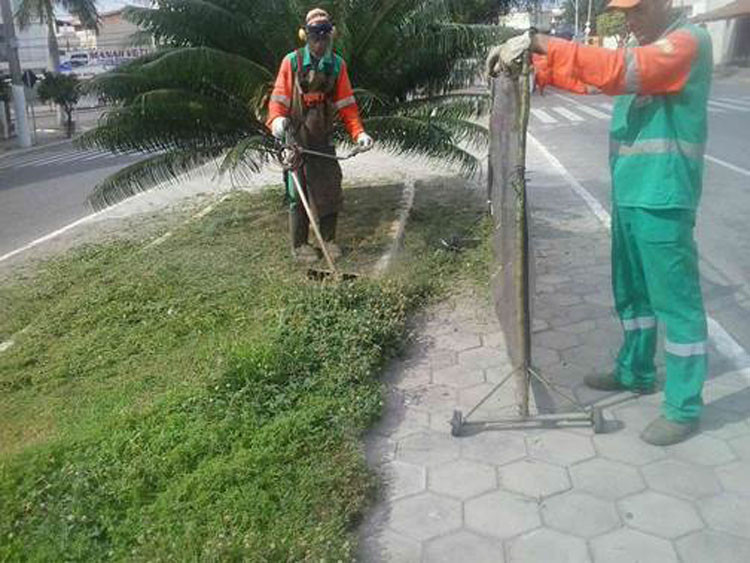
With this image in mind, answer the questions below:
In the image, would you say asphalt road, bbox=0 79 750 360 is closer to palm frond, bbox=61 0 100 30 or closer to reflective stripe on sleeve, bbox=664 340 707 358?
reflective stripe on sleeve, bbox=664 340 707 358

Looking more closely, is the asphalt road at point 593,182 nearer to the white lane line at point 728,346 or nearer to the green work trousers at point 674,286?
the white lane line at point 728,346

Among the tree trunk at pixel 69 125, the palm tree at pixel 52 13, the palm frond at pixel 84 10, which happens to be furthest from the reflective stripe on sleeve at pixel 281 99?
the palm frond at pixel 84 10

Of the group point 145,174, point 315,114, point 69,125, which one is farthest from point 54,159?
point 315,114

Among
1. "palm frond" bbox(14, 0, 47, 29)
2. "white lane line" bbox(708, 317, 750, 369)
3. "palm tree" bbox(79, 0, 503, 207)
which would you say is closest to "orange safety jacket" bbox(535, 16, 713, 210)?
"white lane line" bbox(708, 317, 750, 369)

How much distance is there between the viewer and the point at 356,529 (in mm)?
2773

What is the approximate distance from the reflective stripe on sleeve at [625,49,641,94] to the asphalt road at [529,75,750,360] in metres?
2.08

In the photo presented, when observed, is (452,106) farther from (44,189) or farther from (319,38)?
(44,189)

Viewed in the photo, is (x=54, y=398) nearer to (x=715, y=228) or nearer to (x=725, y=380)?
(x=725, y=380)

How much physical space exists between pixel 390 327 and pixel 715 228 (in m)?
4.07

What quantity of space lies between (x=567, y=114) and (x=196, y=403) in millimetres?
19073

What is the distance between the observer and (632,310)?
11.8 feet

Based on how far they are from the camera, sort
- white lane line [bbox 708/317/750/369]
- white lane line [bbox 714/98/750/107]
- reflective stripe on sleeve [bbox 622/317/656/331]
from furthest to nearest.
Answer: white lane line [bbox 714/98/750/107] < white lane line [bbox 708/317/750/369] < reflective stripe on sleeve [bbox 622/317/656/331]

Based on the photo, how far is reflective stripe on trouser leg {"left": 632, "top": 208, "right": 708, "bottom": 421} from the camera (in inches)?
122

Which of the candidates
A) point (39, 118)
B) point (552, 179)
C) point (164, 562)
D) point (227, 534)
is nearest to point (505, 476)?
point (227, 534)
